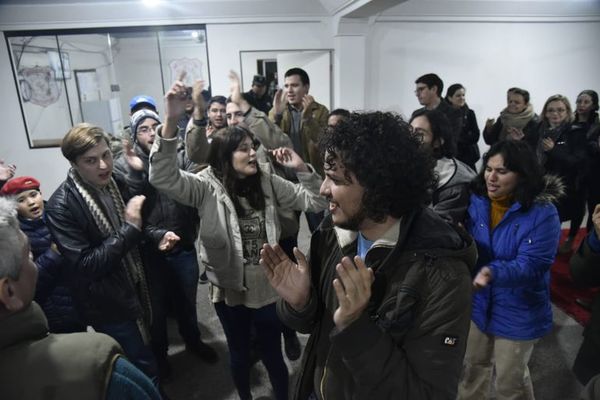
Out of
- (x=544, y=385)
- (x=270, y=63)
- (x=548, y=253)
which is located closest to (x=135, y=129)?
(x=548, y=253)

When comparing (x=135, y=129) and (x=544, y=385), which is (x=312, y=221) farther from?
(x=544, y=385)

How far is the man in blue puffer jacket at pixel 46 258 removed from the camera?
1.81 m

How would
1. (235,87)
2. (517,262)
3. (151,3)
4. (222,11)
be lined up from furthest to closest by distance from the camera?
(222,11) < (151,3) < (235,87) < (517,262)

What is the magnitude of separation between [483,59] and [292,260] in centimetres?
531

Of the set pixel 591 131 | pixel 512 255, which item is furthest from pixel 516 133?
pixel 512 255

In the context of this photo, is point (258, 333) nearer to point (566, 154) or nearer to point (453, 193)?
point (453, 193)

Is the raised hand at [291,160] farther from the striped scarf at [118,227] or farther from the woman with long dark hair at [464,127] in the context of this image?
the woman with long dark hair at [464,127]

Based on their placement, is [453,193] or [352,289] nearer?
[352,289]

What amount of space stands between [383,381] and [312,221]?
2.46 metres

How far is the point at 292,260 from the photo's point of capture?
1953mm

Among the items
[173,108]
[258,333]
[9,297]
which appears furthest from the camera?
[258,333]

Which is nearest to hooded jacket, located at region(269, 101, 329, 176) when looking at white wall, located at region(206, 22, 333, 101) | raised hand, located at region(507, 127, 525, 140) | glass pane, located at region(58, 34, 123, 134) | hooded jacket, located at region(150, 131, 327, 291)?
hooded jacket, located at region(150, 131, 327, 291)

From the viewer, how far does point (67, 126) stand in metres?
5.40

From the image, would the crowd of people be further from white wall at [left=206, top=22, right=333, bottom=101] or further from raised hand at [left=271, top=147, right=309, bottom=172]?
white wall at [left=206, top=22, right=333, bottom=101]
